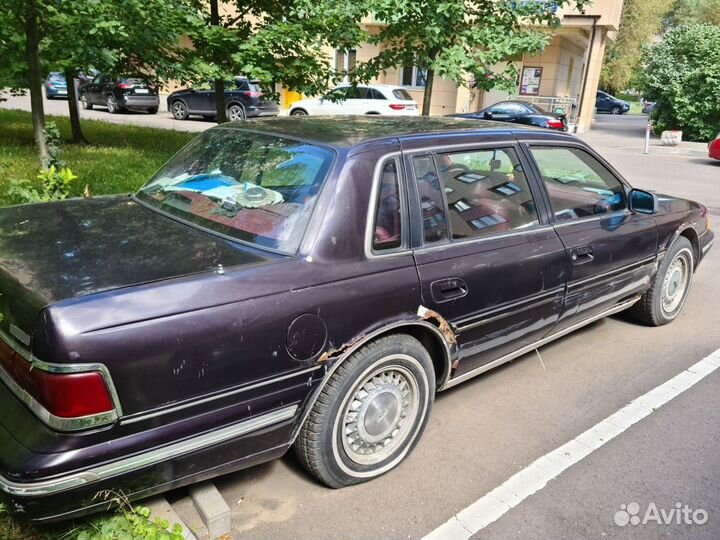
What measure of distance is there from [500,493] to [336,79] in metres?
7.71

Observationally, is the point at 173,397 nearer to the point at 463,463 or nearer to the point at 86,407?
the point at 86,407

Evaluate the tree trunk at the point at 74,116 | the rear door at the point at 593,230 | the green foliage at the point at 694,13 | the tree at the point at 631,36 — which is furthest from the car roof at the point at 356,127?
the green foliage at the point at 694,13

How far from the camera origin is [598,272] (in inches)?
152

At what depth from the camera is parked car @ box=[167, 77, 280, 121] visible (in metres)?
19.8

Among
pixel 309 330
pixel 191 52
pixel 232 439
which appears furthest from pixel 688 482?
pixel 191 52

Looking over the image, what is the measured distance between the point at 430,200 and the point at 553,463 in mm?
1535

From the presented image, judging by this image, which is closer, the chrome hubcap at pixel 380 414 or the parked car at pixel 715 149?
the chrome hubcap at pixel 380 414

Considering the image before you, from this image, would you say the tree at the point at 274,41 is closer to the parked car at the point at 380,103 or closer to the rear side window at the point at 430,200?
the rear side window at the point at 430,200

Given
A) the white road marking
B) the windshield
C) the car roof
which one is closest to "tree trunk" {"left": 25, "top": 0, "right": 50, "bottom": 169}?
the windshield

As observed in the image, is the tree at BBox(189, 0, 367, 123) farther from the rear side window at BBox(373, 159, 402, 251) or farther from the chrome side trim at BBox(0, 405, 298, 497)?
the chrome side trim at BBox(0, 405, 298, 497)

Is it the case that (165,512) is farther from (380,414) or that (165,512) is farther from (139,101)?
(139,101)

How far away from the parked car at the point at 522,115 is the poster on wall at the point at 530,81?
754cm

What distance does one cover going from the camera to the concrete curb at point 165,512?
93.4 inches

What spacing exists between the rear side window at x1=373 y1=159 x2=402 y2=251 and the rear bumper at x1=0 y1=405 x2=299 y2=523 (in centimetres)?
89
